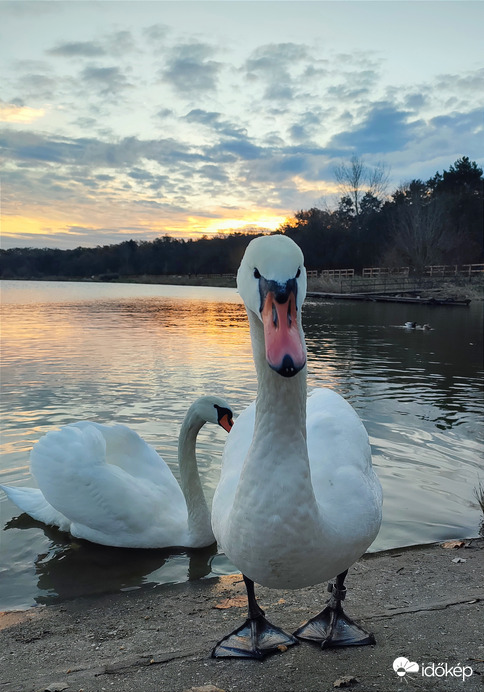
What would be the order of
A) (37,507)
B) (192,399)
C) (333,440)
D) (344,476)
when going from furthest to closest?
(192,399)
(37,507)
(333,440)
(344,476)

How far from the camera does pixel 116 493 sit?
189 inches

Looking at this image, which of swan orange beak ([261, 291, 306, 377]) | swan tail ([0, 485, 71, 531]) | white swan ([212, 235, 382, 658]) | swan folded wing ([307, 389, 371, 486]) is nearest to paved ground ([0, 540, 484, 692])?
white swan ([212, 235, 382, 658])

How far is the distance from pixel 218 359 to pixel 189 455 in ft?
32.9

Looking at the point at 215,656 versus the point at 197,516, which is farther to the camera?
the point at 197,516

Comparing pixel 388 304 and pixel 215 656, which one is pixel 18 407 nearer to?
pixel 215 656

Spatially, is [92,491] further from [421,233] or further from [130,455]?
[421,233]

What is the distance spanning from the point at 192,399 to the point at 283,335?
846cm

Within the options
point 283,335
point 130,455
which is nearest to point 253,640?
point 283,335

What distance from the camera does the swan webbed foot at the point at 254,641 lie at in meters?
3.04

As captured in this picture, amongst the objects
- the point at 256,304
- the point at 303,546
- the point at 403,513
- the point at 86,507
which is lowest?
the point at 403,513

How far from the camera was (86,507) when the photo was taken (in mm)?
4789

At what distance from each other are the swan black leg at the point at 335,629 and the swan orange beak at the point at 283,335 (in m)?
1.72

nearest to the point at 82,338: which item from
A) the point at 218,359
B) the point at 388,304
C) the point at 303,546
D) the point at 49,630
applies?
the point at 218,359

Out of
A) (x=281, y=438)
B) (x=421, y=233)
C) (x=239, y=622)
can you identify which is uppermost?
(x=421, y=233)
